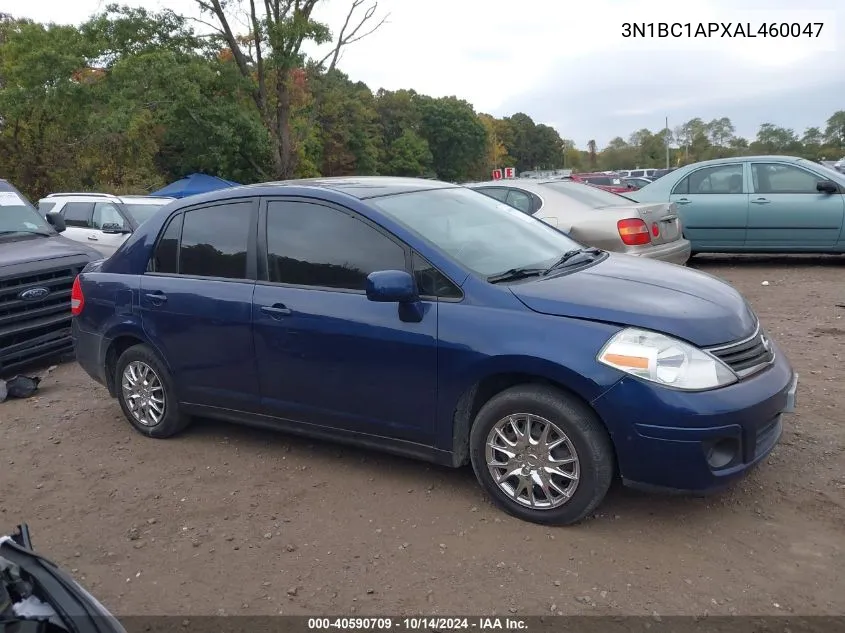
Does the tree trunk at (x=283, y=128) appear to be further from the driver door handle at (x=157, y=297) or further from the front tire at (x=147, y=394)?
the driver door handle at (x=157, y=297)

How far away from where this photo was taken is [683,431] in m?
3.30

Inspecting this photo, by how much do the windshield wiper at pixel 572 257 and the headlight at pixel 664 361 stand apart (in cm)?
76

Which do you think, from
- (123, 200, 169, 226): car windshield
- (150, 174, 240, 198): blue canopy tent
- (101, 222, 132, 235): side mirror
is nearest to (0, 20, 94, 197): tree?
(150, 174, 240, 198): blue canopy tent

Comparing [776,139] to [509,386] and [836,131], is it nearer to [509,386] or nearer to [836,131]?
[836,131]

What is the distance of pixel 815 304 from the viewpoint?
810cm

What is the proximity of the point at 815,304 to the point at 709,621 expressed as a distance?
6218 mm

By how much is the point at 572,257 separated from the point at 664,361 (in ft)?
4.00

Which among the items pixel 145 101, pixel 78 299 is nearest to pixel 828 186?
pixel 78 299

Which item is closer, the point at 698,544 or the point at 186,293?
the point at 698,544

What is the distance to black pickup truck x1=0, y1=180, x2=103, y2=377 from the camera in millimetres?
6871

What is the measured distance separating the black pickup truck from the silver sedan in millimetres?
4485

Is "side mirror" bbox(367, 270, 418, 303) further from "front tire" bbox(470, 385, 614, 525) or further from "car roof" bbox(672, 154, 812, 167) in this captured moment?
"car roof" bbox(672, 154, 812, 167)

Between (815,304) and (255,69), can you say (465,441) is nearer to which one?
(815,304)

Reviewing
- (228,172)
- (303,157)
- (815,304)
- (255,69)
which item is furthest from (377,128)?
(815,304)
